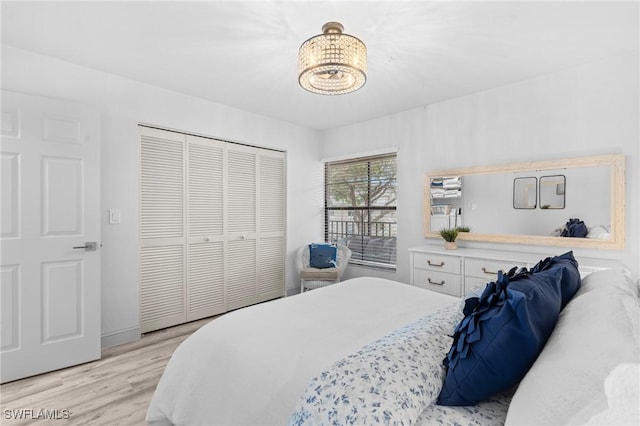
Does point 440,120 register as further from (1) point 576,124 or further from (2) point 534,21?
(2) point 534,21

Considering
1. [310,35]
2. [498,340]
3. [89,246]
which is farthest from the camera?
[89,246]

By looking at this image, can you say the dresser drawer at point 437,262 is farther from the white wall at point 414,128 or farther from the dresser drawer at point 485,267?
the white wall at point 414,128

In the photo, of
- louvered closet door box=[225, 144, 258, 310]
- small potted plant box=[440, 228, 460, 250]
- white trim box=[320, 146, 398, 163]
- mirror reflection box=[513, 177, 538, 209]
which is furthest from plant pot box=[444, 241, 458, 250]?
louvered closet door box=[225, 144, 258, 310]

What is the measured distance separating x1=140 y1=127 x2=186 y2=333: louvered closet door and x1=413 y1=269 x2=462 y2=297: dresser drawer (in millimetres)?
2587

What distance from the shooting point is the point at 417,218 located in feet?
12.4

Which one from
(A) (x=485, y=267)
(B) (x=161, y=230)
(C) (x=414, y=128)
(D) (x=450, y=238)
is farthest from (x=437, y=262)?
(B) (x=161, y=230)

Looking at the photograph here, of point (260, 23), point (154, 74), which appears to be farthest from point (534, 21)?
point (154, 74)

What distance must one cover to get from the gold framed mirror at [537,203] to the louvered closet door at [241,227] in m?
2.19

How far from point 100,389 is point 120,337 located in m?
0.81

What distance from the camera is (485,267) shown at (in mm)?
2844

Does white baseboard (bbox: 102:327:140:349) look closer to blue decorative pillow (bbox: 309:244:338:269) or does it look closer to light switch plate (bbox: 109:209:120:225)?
light switch plate (bbox: 109:209:120:225)

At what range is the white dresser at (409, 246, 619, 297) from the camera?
8.75 ft

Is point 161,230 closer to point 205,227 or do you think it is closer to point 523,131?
point 205,227

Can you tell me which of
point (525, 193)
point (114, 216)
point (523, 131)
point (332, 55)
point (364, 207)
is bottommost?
point (114, 216)
